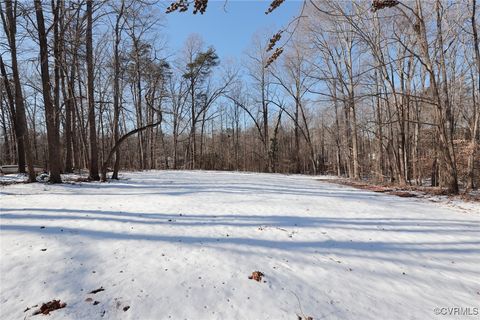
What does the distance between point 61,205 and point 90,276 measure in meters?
3.43

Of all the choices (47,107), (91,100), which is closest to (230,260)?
(47,107)

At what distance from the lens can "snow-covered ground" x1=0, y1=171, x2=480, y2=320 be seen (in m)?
2.72

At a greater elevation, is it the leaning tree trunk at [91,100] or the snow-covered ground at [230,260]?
the leaning tree trunk at [91,100]

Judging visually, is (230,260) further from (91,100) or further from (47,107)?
(91,100)

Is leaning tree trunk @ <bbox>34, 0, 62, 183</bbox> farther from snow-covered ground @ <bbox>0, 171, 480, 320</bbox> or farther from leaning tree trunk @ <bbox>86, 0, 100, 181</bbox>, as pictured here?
snow-covered ground @ <bbox>0, 171, 480, 320</bbox>

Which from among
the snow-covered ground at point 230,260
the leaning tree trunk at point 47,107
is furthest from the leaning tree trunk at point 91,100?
the snow-covered ground at point 230,260

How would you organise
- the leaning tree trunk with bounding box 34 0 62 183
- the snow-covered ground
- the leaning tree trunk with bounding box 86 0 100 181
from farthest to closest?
the leaning tree trunk with bounding box 86 0 100 181
the leaning tree trunk with bounding box 34 0 62 183
the snow-covered ground

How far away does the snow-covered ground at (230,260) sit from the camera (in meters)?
2.72

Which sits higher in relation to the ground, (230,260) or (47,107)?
(47,107)

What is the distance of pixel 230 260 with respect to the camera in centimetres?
364

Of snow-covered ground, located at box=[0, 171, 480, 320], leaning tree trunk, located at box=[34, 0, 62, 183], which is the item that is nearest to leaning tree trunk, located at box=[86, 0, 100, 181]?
leaning tree trunk, located at box=[34, 0, 62, 183]

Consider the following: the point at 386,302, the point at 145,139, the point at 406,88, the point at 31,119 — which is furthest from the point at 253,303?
the point at 31,119

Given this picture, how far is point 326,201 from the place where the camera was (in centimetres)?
743

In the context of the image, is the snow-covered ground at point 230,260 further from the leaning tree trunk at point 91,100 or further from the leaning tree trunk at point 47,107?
the leaning tree trunk at point 91,100
